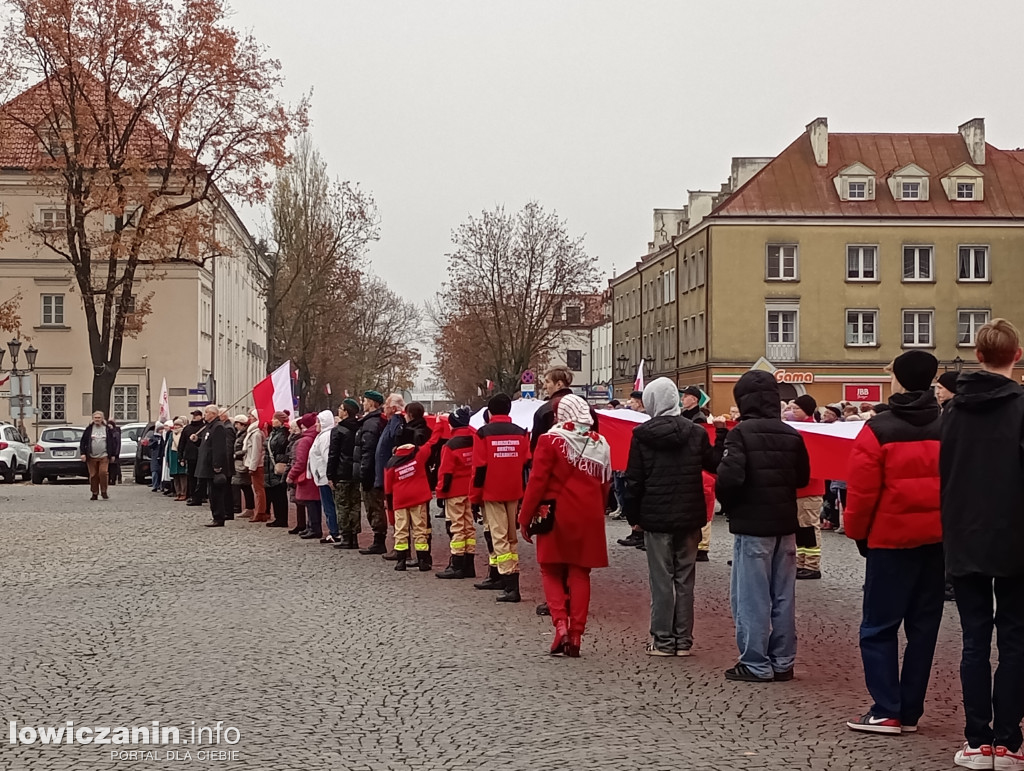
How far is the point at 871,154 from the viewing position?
71.9 m

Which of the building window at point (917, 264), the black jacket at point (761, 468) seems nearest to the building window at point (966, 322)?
the building window at point (917, 264)

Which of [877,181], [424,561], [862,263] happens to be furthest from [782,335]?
[424,561]

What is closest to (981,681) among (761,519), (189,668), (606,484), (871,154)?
(761,519)

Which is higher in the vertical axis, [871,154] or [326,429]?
[871,154]

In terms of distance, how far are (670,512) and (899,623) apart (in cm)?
275

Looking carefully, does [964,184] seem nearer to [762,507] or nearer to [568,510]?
[568,510]

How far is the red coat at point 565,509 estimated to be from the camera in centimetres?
1091

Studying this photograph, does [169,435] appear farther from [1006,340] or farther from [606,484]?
[1006,340]

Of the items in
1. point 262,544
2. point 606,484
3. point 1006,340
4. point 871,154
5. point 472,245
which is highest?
point 871,154

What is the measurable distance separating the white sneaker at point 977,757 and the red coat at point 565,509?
13.6ft

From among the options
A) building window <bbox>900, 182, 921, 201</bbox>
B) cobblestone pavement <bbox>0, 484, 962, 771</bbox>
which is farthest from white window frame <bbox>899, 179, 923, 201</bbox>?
cobblestone pavement <bbox>0, 484, 962, 771</bbox>

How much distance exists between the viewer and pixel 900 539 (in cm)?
812

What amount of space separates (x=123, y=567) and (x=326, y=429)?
15.2 ft

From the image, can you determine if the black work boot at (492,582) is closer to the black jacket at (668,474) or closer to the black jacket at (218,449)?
the black jacket at (668,474)
